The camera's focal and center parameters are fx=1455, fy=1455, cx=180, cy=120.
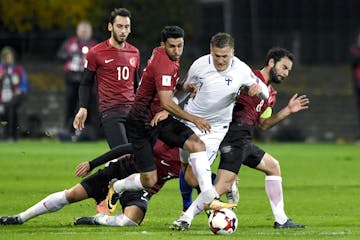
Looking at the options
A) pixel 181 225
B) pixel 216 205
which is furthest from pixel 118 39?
pixel 216 205

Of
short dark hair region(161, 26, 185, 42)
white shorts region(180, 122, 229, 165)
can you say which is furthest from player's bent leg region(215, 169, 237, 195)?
short dark hair region(161, 26, 185, 42)

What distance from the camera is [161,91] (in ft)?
49.8

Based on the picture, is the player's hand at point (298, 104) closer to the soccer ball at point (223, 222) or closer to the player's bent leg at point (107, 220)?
the soccer ball at point (223, 222)

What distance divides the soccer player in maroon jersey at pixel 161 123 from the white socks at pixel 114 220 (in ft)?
0.96

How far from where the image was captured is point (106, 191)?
51.9ft

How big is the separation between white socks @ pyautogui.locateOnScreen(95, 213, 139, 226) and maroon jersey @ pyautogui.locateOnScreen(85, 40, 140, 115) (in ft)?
8.17

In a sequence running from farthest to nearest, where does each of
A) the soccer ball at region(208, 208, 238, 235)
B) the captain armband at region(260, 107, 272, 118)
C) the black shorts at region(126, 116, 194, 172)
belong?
the captain armband at region(260, 107, 272, 118), the black shorts at region(126, 116, 194, 172), the soccer ball at region(208, 208, 238, 235)

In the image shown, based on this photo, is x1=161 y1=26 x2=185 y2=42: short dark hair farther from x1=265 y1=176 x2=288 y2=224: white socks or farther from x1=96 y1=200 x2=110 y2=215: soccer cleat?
x1=96 y1=200 x2=110 y2=215: soccer cleat

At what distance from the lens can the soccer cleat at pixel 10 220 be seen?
605 inches

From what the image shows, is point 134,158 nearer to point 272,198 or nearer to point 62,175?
point 272,198

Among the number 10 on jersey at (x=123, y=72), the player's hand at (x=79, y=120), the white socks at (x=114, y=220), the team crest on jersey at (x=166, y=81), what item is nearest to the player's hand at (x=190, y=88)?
the team crest on jersey at (x=166, y=81)

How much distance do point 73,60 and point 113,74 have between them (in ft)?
44.6

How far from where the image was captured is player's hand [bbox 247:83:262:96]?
15.1 meters

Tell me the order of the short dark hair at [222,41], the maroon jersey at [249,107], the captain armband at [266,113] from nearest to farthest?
the short dark hair at [222,41], the maroon jersey at [249,107], the captain armband at [266,113]
